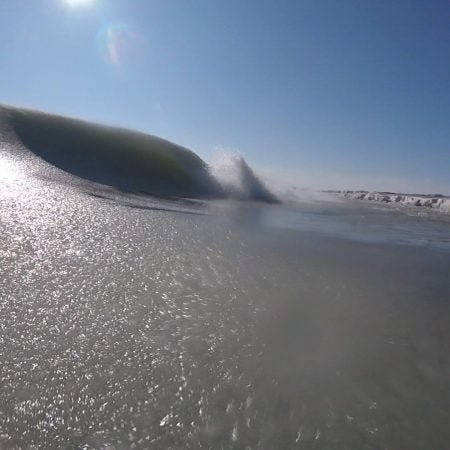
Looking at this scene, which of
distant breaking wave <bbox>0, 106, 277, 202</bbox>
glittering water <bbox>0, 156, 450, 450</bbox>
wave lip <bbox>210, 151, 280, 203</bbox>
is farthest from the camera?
wave lip <bbox>210, 151, 280, 203</bbox>

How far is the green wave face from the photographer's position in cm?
902

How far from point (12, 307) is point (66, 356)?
0.57 m

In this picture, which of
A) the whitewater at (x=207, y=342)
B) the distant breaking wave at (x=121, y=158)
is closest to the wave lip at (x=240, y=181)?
the distant breaking wave at (x=121, y=158)

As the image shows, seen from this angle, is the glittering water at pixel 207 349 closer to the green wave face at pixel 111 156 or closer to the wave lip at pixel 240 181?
the green wave face at pixel 111 156

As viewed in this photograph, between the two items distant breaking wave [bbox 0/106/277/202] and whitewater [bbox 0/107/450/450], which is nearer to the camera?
whitewater [bbox 0/107/450/450]

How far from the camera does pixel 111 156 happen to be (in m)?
10.8

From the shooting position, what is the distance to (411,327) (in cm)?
204

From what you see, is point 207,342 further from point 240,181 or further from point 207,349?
point 240,181

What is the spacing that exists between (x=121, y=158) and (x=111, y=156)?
14.2 inches

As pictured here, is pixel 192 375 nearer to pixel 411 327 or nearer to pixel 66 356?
pixel 66 356

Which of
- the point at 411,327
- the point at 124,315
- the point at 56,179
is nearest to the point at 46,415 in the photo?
the point at 124,315

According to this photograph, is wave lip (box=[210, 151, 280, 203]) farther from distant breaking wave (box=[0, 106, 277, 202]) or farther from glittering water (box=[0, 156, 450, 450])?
glittering water (box=[0, 156, 450, 450])

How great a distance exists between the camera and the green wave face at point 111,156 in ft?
29.6

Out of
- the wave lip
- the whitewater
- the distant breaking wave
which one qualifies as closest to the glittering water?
the whitewater
